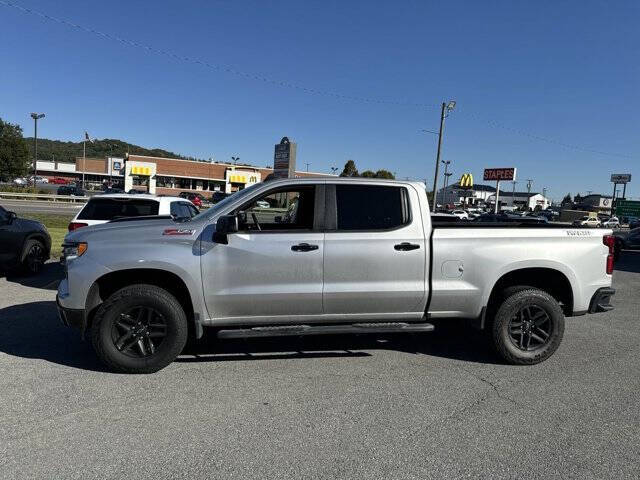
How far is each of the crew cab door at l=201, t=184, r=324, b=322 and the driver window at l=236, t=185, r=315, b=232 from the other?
3cm

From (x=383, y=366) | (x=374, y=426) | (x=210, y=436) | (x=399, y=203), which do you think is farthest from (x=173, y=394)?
(x=399, y=203)

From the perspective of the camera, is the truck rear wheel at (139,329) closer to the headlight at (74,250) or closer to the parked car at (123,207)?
the headlight at (74,250)

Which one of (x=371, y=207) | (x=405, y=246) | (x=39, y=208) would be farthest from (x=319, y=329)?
(x=39, y=208)

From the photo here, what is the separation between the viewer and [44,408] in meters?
3.86

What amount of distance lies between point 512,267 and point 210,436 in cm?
339

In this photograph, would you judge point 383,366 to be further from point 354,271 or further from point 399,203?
point 399,203

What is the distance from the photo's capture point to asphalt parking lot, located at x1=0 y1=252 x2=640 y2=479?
10.4 feet

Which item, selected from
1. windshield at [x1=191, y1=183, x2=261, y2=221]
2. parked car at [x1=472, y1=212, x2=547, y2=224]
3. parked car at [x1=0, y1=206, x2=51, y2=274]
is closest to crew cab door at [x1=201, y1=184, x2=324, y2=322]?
windshield at [x1=191, y1=183, x2=261, y2=221]

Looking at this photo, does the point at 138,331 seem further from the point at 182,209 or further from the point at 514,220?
the point at 514,220

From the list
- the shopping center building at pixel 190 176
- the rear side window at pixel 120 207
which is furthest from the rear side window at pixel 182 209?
the shopping center building at pixel 190 176

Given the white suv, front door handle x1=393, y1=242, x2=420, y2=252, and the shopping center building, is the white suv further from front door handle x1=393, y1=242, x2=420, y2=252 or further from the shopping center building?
the shopping center building

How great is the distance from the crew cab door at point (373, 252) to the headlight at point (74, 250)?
2311mm

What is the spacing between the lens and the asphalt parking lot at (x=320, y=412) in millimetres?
3162

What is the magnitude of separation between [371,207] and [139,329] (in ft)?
8.40
